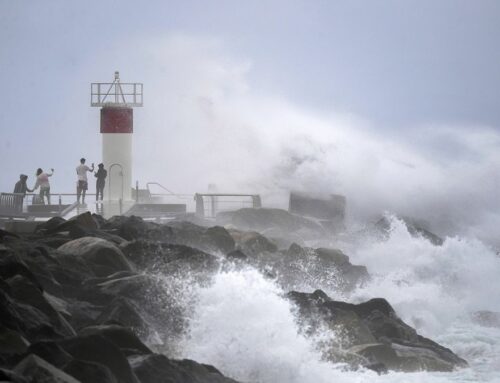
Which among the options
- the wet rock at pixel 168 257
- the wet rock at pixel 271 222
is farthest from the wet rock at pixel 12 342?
the wet rock at pixel 271 222

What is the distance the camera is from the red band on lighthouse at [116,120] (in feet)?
81.6

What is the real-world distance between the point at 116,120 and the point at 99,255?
1417cm

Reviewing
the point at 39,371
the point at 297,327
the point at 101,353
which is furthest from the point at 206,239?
the point at 39,371

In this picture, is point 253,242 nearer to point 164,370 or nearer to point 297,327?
point 297,327

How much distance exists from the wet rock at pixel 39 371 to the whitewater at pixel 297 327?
256 centimetres

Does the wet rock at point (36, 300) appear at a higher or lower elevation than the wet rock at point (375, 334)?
higher

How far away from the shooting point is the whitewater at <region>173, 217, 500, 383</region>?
8.91 m

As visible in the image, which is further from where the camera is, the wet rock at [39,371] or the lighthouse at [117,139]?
the lighthouse at [117,139]

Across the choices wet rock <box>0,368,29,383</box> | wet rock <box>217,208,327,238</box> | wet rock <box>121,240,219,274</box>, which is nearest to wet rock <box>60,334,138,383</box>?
wet rock <box>0,368,29,383</box>

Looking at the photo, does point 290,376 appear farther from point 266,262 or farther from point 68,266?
point 266,262

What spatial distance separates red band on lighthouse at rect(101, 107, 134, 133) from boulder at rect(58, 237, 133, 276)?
13.7 m

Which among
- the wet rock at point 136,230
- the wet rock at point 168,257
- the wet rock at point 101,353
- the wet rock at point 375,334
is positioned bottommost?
the wet rock at point 375,334

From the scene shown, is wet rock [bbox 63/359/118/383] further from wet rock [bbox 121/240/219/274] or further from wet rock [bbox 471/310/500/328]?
wet rock [bbox 471/310/500/328]

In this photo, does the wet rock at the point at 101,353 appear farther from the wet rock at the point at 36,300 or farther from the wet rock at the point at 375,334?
the wet rock at the point at 375,334
